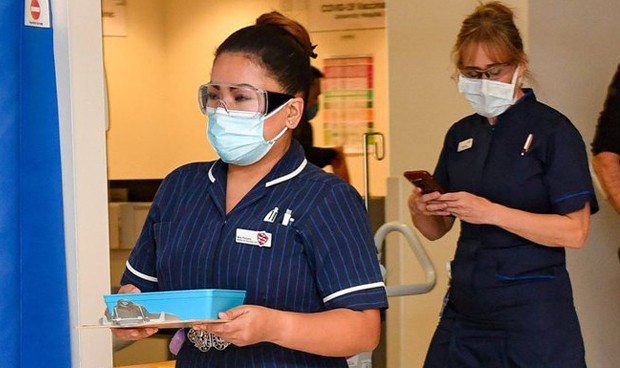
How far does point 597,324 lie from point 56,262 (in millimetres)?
2969

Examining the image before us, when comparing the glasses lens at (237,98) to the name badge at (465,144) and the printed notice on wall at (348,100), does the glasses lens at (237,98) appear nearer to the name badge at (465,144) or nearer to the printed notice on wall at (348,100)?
the name badge at (465,144)

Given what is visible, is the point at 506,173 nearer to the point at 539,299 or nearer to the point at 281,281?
the point at 539,299

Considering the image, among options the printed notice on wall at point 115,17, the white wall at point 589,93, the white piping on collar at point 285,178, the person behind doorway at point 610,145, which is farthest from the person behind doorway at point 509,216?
the printed notice on wall at point 115,17

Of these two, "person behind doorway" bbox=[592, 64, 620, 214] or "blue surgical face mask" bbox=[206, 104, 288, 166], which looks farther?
"person behind doorway" bbox=[592, 64, 620, 214]

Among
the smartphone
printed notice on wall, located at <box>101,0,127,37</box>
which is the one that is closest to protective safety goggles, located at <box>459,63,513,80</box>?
the smartphone

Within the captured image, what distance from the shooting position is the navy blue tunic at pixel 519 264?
290 cm

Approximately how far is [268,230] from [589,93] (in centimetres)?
279

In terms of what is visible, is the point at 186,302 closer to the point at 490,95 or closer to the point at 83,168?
the point at 83,168

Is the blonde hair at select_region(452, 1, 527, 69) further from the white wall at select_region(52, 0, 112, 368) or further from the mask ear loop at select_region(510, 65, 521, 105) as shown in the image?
the white wall at select_region(52, 0, 112, 368)

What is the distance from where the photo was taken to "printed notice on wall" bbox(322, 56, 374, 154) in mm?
5602

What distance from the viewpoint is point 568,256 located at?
167 inches

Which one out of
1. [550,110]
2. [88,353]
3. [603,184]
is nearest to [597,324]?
[603,184]

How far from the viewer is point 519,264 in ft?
9.64

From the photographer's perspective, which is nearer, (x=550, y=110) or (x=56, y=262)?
(x=56, y=262)
